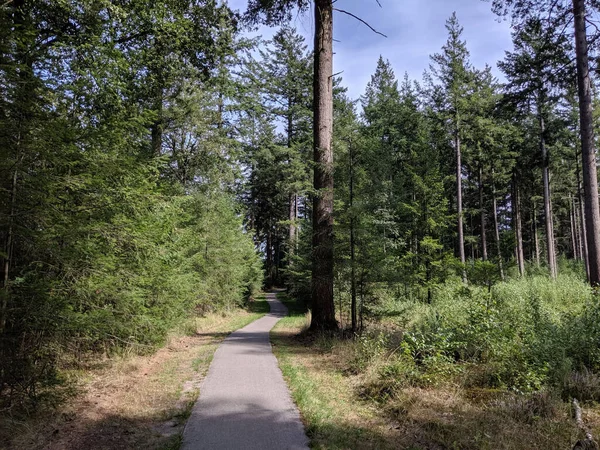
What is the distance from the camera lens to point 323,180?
10.3 meters

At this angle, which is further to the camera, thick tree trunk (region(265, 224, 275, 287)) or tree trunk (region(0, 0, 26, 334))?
thick tree trunk (region(265, 224, 275, 287))

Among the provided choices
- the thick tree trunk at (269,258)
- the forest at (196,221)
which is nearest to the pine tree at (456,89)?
the forest at (196,221)

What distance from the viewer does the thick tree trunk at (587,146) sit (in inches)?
426

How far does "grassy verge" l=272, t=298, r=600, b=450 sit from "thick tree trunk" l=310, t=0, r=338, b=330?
3.59 m

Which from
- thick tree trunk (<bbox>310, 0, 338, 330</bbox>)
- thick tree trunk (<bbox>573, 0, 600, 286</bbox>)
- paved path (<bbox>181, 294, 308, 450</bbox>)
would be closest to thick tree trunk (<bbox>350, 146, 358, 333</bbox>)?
thick tree trunk (<bbox>310, 0, 338, 330</bbox>)

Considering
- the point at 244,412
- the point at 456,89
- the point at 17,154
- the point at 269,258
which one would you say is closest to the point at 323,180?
the point at 244,412

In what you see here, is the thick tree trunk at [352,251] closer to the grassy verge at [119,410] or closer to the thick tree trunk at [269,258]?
the grassy verge at [119,410]

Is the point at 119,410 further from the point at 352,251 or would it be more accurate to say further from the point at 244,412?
the point at 352,251

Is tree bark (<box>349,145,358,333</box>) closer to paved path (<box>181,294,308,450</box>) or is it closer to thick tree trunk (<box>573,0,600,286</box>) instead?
paved path (<box>181,294,308,450</box>)

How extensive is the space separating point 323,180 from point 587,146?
27.5 feet

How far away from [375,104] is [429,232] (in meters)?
16.8

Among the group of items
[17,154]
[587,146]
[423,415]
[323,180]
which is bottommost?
[423,415]

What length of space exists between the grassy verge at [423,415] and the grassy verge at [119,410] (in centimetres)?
186

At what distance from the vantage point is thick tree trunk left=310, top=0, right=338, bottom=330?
976 centimetres
